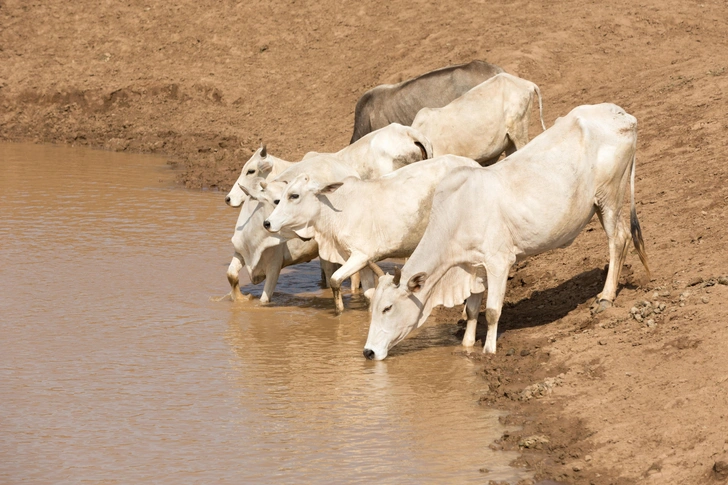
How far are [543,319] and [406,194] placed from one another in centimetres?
161

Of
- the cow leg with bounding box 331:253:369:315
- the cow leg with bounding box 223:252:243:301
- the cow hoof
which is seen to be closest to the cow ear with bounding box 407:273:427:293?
the cow leg with bounding box 331:253:369:315

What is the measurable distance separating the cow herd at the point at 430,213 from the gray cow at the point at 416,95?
3.11 meters

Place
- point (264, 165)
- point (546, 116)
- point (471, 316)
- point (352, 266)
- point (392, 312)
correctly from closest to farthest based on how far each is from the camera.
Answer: point (392, 312) < point (471, 316) < point (352, 266) < point (264, 165) < point (546, 116)

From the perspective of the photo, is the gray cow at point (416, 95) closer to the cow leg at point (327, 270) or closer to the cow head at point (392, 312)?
the cow leg at point (327, 270)

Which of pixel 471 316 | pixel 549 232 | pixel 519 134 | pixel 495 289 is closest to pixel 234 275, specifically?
pixel 471 316

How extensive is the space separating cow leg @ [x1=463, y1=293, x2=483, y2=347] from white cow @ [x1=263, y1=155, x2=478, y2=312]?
0.97 metres

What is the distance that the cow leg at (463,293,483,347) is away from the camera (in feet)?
30.2

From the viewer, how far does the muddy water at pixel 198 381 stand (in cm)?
687

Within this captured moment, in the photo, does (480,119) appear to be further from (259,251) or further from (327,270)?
(259,251)

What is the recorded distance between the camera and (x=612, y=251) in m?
9.52

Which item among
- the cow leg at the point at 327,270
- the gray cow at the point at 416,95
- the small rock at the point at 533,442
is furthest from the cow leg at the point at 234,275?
the small rock at the point at 533,442

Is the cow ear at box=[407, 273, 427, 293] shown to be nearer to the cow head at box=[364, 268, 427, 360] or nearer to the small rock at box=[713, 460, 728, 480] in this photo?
the cow head at box=[364, 268, 427, 360]

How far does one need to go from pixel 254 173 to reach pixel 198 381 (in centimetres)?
344

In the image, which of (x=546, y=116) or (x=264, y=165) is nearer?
(x=264, y=165)
